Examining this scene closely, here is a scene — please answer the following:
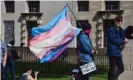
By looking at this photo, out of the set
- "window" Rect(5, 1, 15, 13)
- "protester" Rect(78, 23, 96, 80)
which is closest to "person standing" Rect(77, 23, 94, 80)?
"protester" Rect(78, 23, 96, 80)

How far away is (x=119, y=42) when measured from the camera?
12172 mm

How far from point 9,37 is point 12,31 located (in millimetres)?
643

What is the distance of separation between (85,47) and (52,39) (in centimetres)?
152

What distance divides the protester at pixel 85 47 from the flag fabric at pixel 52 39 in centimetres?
68

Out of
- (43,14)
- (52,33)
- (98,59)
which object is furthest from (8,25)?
(52,33)

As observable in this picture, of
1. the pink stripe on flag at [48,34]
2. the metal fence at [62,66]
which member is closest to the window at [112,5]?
the metal fence at [62,66]

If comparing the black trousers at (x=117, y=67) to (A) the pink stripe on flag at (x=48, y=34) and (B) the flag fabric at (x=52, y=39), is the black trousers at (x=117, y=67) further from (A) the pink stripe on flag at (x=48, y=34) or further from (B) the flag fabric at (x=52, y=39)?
(A) the pink stripe on flag at (x=48, y=34)

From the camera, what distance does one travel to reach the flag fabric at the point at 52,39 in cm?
1330

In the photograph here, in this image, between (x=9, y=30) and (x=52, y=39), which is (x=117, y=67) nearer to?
(x=52, y=39)

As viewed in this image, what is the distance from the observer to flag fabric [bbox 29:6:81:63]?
13.3 m

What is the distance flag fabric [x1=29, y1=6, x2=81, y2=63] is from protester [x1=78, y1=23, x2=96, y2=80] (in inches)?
26.9

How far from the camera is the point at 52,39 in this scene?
13.5m

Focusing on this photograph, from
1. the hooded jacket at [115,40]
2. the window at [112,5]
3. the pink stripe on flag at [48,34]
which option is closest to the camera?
the hooded jacket at [115,40]

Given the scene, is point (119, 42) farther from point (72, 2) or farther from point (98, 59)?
point (72, 2)
